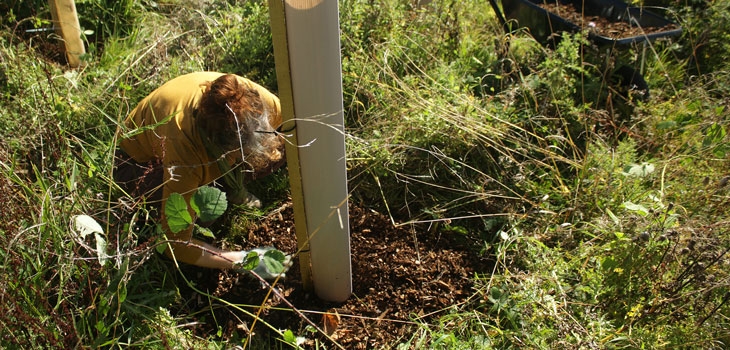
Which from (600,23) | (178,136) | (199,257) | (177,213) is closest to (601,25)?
(600,23)

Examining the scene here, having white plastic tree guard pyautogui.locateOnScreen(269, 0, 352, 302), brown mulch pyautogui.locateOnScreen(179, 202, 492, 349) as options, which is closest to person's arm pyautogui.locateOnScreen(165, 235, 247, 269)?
brown mulch pyautogui.locateOnScreen(179, 202, 492, 349)

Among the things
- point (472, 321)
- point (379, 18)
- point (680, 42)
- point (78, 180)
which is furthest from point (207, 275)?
point (680, 42)

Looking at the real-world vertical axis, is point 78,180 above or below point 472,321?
above

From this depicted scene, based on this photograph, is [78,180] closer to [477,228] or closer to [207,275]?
[207,275]

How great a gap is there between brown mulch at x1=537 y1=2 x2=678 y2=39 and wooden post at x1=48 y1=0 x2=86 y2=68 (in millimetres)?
3154

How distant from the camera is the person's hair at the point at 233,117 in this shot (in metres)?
1.97

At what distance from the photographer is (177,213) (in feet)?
5.10

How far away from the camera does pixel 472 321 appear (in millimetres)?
2148

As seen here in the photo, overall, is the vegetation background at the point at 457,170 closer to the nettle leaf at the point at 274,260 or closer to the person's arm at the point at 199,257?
the person's arm at the point at 199,257

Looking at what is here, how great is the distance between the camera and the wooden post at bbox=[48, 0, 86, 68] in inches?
136

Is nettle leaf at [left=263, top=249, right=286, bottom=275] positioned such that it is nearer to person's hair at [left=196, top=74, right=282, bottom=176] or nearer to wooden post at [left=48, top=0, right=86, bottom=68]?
person's hair at [left=196, top=74, right=282, bottom=176]

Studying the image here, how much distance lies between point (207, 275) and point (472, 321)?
118cm

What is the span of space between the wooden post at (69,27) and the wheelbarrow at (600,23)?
2.75m

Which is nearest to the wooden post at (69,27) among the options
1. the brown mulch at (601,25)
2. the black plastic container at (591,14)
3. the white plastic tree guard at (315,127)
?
the white plastic tree guard at (315,127)
